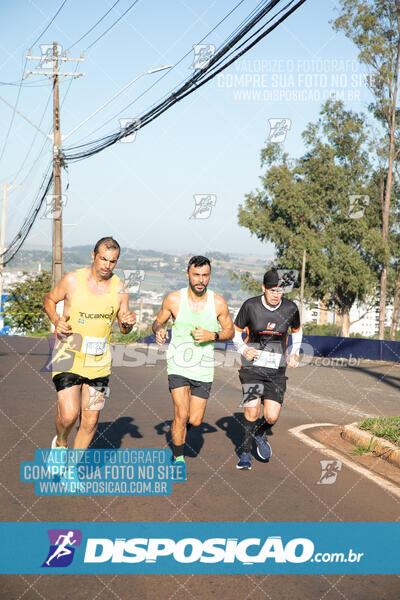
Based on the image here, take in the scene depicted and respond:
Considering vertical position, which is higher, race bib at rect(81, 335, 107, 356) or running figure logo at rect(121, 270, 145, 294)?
race bib at rect(81, 335, 107, 356)

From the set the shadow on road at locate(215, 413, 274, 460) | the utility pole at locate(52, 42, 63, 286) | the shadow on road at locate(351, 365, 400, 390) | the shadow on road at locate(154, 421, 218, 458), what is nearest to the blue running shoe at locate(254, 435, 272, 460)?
→ the shadow on road at locate(215, 413, 274, 460)

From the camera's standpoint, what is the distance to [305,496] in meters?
5.68

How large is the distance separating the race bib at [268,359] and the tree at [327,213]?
135 feet

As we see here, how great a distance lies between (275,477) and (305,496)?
0.68 meters

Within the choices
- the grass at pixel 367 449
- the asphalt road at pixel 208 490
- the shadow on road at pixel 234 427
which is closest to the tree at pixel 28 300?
the asphalt road at pixel 208 490

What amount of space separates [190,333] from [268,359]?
1083 millimetres

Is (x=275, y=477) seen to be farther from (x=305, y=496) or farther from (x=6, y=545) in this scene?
(x=6, y=545)

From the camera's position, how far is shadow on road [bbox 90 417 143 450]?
7.46 meters

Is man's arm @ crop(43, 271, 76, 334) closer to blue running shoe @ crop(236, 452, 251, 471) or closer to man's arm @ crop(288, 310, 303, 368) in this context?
blue running shoe @ crop(236, 452, 251, 471)

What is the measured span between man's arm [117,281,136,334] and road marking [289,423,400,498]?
2.82m

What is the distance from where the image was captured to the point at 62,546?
436 cm

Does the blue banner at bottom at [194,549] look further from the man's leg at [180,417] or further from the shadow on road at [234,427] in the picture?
the shadow on road at [234,427]

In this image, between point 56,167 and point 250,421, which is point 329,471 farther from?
point 56,167

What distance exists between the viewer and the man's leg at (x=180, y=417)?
6422 mm
